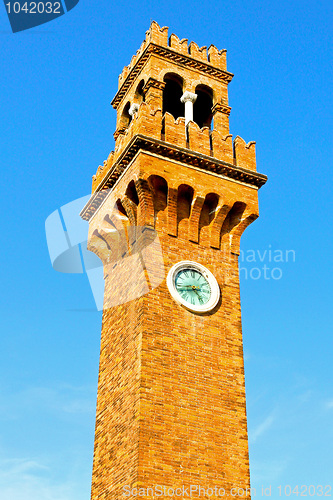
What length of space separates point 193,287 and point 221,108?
7712 mm

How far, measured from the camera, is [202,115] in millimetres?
28391

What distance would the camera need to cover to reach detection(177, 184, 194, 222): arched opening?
76.1ft

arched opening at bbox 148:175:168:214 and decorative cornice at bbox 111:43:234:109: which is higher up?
decorative cornice at bbox 111:43:234:109

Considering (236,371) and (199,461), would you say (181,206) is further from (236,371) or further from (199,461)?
(199,461)

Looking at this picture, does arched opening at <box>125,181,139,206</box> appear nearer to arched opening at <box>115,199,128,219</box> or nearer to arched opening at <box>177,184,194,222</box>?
arched opening at <box>115,199,128,219</box>

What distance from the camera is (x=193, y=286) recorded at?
22.1 meters

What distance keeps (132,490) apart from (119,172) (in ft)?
34.6

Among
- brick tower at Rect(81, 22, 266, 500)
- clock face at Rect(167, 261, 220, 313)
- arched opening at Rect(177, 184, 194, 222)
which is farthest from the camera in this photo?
arched opening at Rect(177, 184, 194, 222)

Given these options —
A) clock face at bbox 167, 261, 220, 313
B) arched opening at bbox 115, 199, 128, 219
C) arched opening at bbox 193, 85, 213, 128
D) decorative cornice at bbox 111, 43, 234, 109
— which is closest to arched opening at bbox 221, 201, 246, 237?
clock face at bbox 167, 261, 220, 313

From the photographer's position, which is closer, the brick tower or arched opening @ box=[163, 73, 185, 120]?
the brick tower

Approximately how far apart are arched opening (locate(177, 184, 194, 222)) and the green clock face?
1.96 m

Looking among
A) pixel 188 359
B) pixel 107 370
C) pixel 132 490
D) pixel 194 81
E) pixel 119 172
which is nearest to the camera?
pixel 132 490

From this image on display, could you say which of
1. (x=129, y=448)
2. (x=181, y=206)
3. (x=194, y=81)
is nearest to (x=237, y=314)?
(x=181, y=206)

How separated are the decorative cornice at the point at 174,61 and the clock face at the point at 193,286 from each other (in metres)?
8.65
